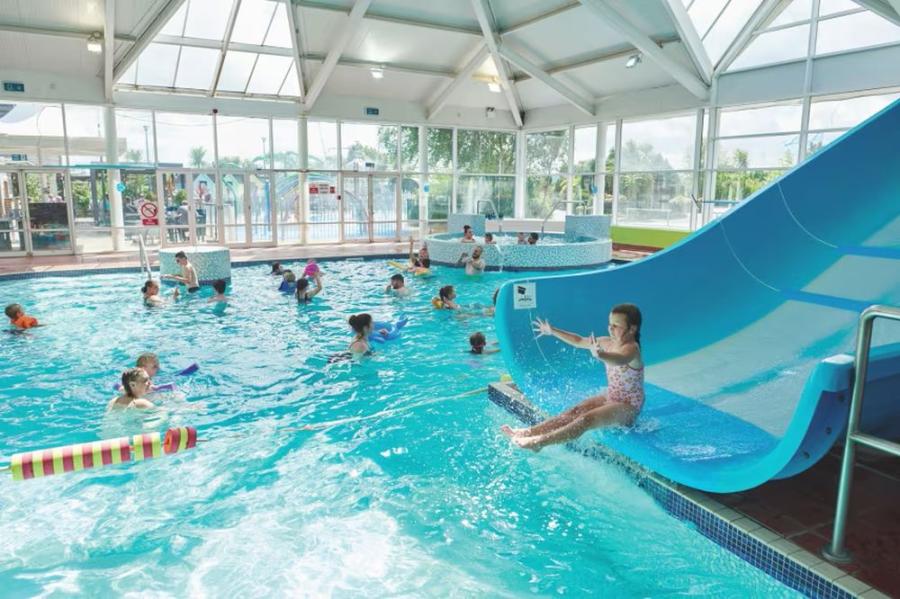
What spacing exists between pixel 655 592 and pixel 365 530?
58.0 inches

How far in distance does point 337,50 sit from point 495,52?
12.1 ft

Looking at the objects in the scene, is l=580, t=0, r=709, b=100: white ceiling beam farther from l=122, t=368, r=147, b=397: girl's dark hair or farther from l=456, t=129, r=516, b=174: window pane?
l=122, t=368, r=147, b=397: girl's dark hair

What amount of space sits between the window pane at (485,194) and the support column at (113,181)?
9333 millimetres

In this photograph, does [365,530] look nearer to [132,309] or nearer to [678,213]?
[132,309]

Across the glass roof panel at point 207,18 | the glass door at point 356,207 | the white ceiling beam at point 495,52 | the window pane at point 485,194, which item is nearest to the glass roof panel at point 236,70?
the glass roof panel at point 207,18

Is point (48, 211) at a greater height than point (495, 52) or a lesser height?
lesser

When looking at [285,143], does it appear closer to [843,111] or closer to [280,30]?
[280,30]

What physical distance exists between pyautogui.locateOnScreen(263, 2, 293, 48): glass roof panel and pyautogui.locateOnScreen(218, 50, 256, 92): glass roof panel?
26.0 inches

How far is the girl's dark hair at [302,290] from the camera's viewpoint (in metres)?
9.08

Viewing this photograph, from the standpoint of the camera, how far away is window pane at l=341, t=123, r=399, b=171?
17312 mm

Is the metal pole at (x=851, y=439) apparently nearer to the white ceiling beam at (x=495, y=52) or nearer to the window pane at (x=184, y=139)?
the white ceiling beam at (x=495, y=52)

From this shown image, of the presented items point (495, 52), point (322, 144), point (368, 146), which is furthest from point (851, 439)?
point (368, 146)

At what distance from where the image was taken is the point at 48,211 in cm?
1384

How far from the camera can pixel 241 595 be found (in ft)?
9.41
